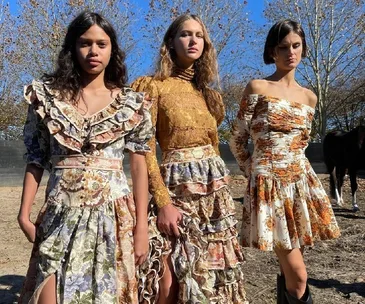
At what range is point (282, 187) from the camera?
2.62 metres

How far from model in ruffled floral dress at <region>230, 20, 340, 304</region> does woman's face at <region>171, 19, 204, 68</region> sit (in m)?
0.45

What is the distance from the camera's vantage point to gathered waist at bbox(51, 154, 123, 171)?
1.86m

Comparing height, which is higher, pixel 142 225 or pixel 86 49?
pixel 86 49

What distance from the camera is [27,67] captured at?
736 inches

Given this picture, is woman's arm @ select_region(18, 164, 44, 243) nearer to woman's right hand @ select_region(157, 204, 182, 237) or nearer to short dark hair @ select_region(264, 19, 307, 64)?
woman's right hand @ select_region(157, 204, 182, 237)

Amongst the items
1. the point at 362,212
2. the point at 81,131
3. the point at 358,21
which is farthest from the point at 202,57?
the point at 358,21

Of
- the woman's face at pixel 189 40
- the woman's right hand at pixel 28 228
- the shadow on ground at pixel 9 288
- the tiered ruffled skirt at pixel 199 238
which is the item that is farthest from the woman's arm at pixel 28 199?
the shadow on ground at pixel 9 288

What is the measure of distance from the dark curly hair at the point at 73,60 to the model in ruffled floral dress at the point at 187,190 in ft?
1.18

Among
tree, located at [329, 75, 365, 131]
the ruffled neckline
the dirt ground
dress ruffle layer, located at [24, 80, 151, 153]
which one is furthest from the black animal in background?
tree, located at [329, 75, 365, 131]

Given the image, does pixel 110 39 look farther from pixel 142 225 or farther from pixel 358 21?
pixel 358 21

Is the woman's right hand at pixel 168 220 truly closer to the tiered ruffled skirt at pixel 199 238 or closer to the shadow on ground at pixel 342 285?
the tiered ruffled skirt at pixel 199 238

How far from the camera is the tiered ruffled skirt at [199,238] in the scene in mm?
2238

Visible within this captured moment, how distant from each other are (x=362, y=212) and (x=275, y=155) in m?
5.87

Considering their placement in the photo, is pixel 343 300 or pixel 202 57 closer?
pixel 202 57
